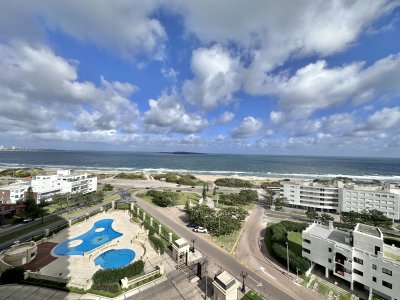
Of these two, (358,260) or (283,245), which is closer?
(358,260)

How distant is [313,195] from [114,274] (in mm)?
72367

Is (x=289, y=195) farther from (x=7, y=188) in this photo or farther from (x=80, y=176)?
(x=7, y=188)

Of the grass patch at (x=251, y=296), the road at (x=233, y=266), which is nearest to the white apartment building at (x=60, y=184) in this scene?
the road at (x=233, y=266)

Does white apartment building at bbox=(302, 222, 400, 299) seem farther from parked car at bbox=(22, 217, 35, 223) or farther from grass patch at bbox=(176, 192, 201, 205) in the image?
parked car at bbox=(22, 217, 35, 223)

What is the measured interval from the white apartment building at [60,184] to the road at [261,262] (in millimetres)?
67086

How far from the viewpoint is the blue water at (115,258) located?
117ft

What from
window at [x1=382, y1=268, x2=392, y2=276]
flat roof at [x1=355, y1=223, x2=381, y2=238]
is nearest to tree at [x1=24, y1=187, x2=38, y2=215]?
flat roof at [x1=355, y1=223, x2=381, y2=238]

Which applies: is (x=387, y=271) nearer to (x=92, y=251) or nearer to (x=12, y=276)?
(x=92, y=251)

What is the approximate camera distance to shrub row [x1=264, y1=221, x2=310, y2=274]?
34.2 metres

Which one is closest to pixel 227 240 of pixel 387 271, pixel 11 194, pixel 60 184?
pixel 387 271

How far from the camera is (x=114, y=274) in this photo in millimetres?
29562

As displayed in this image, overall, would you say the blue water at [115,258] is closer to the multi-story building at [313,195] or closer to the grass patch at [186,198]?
the grass patch at [186,198]

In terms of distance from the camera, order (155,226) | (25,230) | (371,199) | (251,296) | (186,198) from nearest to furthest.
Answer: (251,296) < (25,230) < (155,226) < (371,199) < (186,198)

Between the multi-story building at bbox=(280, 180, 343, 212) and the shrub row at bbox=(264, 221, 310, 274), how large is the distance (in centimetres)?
2805
